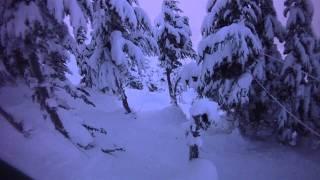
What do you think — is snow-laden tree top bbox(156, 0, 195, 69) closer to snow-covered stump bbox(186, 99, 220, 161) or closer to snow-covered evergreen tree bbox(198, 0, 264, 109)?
snow-covered evergreen tree bbox(198, 0, 264, 109)

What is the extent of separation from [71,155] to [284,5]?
31.3 feet

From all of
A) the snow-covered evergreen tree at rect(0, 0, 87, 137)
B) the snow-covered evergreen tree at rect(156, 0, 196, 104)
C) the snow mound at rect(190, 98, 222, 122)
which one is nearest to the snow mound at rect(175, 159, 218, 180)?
the snow mound at rect(190, 98, 222, 122)

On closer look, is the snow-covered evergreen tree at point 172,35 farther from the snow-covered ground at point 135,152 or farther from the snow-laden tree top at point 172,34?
the snow-covered ground at point 135,152

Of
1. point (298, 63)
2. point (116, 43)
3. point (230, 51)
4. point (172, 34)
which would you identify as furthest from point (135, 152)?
point (172, 34)

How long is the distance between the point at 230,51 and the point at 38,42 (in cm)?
633

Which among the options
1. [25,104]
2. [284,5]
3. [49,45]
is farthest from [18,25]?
[284,5]

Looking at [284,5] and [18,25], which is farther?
[284,5]

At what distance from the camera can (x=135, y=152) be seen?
12.4 metres

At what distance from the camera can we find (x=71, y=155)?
27.6ft

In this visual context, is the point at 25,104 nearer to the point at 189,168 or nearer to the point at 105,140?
the point at 105,140

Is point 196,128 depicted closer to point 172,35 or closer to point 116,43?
point 116,43

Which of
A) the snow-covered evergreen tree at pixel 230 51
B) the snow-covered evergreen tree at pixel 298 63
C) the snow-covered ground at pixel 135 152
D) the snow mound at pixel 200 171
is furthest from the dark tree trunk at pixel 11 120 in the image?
the snow-covered evergreen tree at pixel 298 63

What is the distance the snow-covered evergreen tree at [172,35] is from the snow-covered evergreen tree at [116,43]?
16.5 feet

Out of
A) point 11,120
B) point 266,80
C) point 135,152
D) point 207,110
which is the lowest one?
point 135,152
